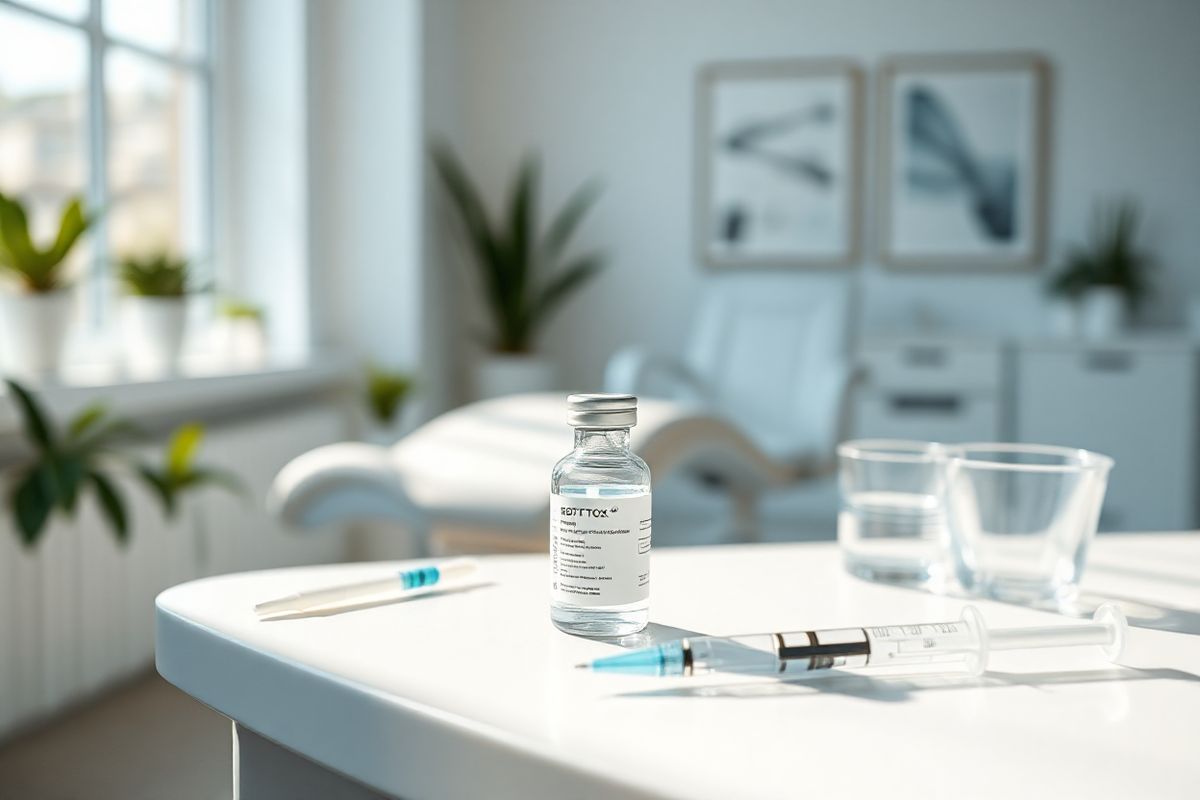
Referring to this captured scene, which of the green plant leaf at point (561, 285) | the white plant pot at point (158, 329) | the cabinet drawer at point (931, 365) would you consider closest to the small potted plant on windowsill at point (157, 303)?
the white plant pot at point (158, 329)

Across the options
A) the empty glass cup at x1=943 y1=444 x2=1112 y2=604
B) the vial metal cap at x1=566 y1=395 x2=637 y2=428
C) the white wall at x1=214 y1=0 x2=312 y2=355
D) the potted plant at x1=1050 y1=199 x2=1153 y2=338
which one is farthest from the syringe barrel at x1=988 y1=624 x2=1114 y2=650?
the potted plant at x1=1050 y1=199 x2=1153 y2=338

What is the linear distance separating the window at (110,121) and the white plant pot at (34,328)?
0.10 meters

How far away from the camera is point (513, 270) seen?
4.15 m

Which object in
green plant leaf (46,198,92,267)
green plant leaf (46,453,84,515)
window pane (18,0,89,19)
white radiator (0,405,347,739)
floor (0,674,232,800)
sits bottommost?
floor (0,674,232,800)

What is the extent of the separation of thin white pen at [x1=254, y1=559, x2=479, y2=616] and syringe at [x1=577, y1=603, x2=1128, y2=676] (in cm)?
18

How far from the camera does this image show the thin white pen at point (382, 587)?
64cm

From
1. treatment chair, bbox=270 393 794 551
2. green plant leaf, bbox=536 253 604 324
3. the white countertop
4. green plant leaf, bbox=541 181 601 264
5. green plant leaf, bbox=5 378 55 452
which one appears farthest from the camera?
green plant leaf, bbox=541 181 601 264

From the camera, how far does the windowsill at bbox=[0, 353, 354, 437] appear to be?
7.06 feet

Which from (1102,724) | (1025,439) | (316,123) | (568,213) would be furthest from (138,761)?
(1025,439)

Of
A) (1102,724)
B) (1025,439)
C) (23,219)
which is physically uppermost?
(23,219)

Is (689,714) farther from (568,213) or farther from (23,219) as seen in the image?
(568,213)

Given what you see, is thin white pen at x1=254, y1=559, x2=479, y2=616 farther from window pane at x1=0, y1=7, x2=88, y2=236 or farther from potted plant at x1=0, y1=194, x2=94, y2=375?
window pane at x1=0, y1=7, x2=88, y2=236

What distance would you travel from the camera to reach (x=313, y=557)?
3387 millimetres

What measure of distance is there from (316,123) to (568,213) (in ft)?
3.46
